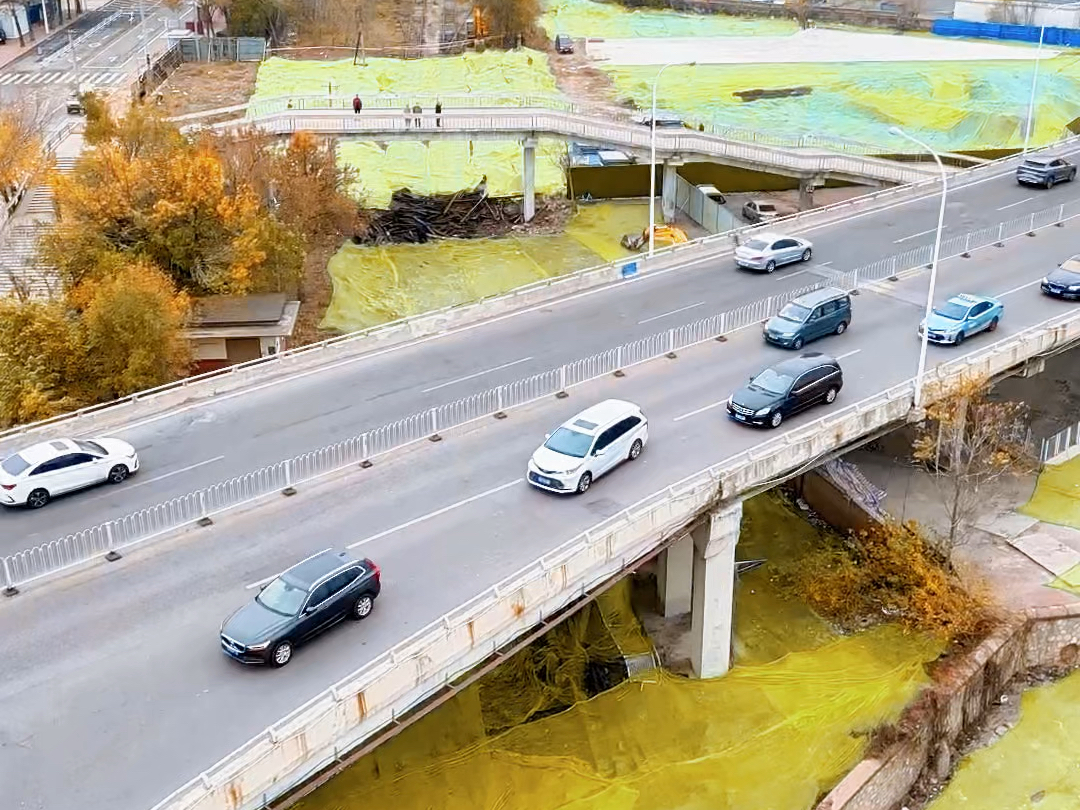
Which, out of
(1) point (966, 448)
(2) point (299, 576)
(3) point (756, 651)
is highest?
(2) point (299, 576)

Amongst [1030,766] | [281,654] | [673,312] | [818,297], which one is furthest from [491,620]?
[673,312]

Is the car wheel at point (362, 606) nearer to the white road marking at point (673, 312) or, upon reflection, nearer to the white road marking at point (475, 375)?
the white road marking at point (475, 375)

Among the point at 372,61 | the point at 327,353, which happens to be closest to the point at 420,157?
the point at 372,61

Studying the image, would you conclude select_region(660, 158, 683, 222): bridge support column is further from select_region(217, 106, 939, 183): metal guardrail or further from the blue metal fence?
the blue metal fence

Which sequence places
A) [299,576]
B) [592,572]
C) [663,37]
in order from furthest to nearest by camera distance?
[663,37], [592,572], [299,576]

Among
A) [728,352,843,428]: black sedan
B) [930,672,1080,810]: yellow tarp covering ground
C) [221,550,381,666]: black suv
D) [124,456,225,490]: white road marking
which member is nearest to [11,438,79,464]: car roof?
[124,456,225,490]: white road marking

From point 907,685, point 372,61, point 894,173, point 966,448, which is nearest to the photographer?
point 907,685

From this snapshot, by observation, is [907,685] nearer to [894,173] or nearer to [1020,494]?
[1020,494]
